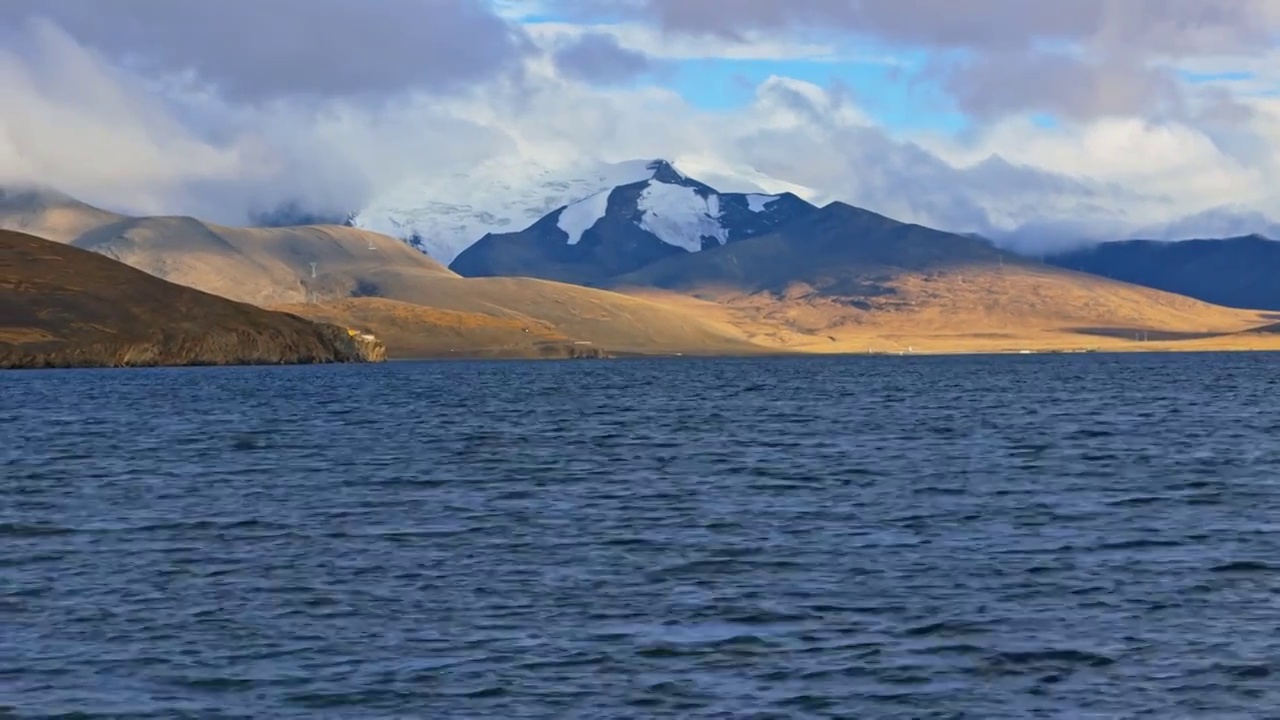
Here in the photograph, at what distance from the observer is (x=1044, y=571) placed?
4088 cm

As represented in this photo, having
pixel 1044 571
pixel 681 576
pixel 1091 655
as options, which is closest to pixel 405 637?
pixel 681 576

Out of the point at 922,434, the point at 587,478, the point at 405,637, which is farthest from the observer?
the point at 922,434

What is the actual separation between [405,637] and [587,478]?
104 feet

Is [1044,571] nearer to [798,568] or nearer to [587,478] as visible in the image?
[798,568]

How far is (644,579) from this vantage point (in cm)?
4034

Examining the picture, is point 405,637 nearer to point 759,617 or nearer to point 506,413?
point 759,617

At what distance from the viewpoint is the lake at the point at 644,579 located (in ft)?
98.2

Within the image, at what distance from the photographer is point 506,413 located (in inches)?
4670

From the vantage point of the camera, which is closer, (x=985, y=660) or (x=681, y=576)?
(x=985, y=660)

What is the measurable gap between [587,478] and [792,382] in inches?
5277

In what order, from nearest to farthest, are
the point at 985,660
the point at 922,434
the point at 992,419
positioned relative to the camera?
1. the point at 985,660
2. the point at 922,434
3. the point at 992,419

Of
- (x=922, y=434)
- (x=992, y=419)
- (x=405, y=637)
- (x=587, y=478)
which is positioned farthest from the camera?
(x=992, y=419)

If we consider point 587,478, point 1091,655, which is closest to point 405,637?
point 1091,655

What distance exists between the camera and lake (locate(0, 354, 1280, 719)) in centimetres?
2994
